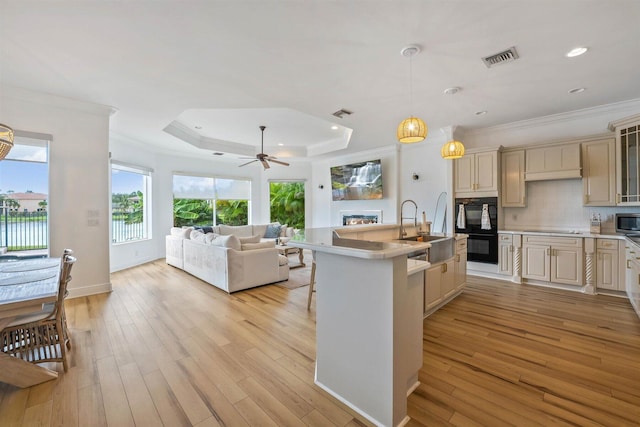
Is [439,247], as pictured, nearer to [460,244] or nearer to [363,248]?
[460,244]

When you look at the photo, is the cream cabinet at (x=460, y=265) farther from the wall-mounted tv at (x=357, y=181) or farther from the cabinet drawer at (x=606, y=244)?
the wall-mounted tv at (x=357, y=181)

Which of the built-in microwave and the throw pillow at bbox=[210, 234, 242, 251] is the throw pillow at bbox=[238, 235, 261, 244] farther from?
the built-in microwave

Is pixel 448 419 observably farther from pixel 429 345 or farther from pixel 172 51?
pixel 172 51

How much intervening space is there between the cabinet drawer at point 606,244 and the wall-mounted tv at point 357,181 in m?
3.96

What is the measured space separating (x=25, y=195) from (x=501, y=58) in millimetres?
6132

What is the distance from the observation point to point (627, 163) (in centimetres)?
377

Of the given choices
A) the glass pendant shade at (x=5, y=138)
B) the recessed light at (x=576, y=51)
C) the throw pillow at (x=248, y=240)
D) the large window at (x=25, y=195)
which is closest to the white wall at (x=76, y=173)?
the large window at (x=25, y=195)

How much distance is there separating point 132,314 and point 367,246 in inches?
128

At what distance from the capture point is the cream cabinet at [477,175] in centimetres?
479

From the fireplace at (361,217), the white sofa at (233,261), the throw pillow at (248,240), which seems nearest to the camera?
the white sofa at (233,261)

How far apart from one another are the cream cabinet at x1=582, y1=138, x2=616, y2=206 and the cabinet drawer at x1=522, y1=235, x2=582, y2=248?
674mm

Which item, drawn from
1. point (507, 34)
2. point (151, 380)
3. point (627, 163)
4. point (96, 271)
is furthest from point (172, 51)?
point (627, 163)

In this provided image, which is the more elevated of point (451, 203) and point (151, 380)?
point (451, 203)

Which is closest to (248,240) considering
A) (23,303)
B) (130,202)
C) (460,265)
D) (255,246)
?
(255,246)
